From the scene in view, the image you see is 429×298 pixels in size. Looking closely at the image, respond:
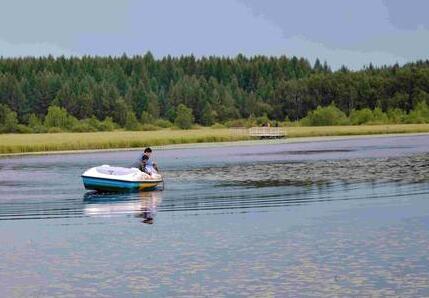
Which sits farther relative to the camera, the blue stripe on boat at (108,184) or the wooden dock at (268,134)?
the wooden dock at (268,134)

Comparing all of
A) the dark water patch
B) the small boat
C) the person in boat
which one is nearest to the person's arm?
the person in boat

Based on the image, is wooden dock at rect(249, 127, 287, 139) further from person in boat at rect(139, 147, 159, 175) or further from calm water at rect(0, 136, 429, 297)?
person in boat at rect(139, 147, 159, 175)

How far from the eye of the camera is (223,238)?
25594 millimetres

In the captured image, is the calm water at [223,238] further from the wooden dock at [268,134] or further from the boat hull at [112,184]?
the wooden dock at [268,134]

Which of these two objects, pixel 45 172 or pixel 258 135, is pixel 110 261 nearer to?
pixel 45 172

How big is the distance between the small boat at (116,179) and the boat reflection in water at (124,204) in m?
0.33

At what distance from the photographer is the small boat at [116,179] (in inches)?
1594

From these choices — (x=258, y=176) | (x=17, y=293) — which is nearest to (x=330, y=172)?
(x=258, y=176)

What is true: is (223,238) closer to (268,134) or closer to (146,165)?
(146,165)

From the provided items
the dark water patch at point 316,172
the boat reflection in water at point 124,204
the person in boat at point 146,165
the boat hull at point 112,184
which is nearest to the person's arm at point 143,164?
the person in boat at point 146,165

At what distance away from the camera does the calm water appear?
19422 mm

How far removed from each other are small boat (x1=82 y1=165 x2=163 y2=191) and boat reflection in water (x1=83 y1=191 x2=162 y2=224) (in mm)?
331

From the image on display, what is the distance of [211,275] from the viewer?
2031 centimetres

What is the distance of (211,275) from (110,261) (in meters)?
3.01
